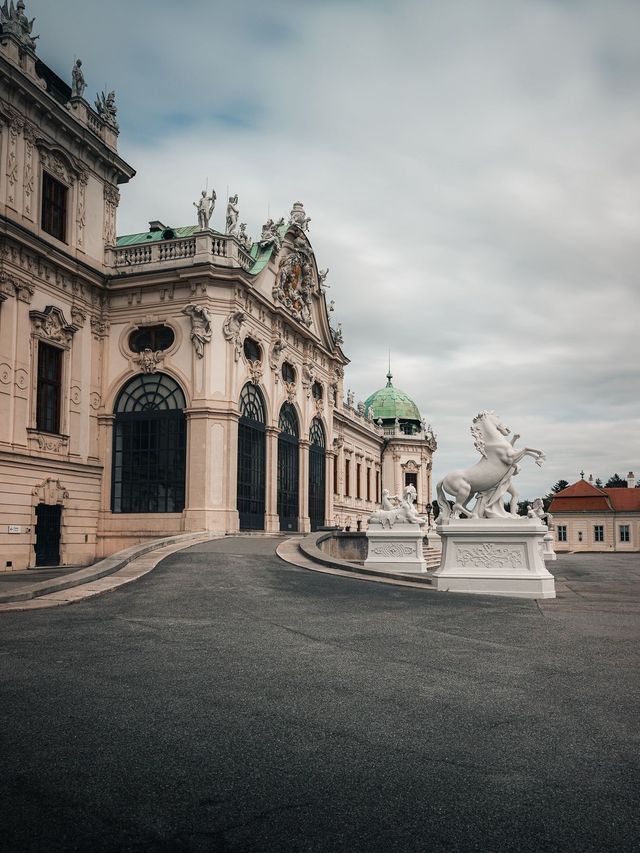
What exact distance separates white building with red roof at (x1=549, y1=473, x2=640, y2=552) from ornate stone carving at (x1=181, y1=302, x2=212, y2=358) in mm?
56218

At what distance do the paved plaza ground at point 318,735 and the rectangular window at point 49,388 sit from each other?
706 inches

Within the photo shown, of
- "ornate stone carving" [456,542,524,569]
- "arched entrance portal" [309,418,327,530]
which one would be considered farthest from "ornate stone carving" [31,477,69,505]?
"ornate stone carving" [456,542,524,569]

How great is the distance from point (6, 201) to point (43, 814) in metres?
24.9

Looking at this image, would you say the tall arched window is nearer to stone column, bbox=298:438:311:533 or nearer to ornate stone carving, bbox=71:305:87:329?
ornate stone carving, bbox=71:305:87:329

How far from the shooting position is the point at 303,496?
37.4 meters

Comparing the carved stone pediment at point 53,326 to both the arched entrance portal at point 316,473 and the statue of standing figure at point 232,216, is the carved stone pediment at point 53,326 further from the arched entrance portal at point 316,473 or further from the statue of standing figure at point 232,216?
the arched entrance portal at point 316,473

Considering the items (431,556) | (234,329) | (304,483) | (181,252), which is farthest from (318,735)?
(304,483)

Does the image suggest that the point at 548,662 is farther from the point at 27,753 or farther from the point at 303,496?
the point at 303,496

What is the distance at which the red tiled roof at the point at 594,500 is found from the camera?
7650 centimetres

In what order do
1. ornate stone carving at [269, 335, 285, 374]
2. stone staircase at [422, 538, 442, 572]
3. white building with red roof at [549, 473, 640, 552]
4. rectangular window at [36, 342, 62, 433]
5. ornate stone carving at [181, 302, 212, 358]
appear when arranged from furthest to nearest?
white building with red roof at [549, 473, 640, 552]
ornate stone carving at [269, 335, 285, 374]
ornate stone carving at [181, 302, 212, 358]
rectangular window at [36, 342, 62, 433]
stone staircase at [422, 538, 442, 572]

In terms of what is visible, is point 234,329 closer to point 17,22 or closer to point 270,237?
point 270,237

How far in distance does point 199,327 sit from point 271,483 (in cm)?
789

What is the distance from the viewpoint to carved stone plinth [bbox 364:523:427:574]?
20.9 metres

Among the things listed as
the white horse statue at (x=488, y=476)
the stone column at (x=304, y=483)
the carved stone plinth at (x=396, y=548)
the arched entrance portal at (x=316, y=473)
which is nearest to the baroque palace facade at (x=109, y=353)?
the stone column at (x=304, y=483)
